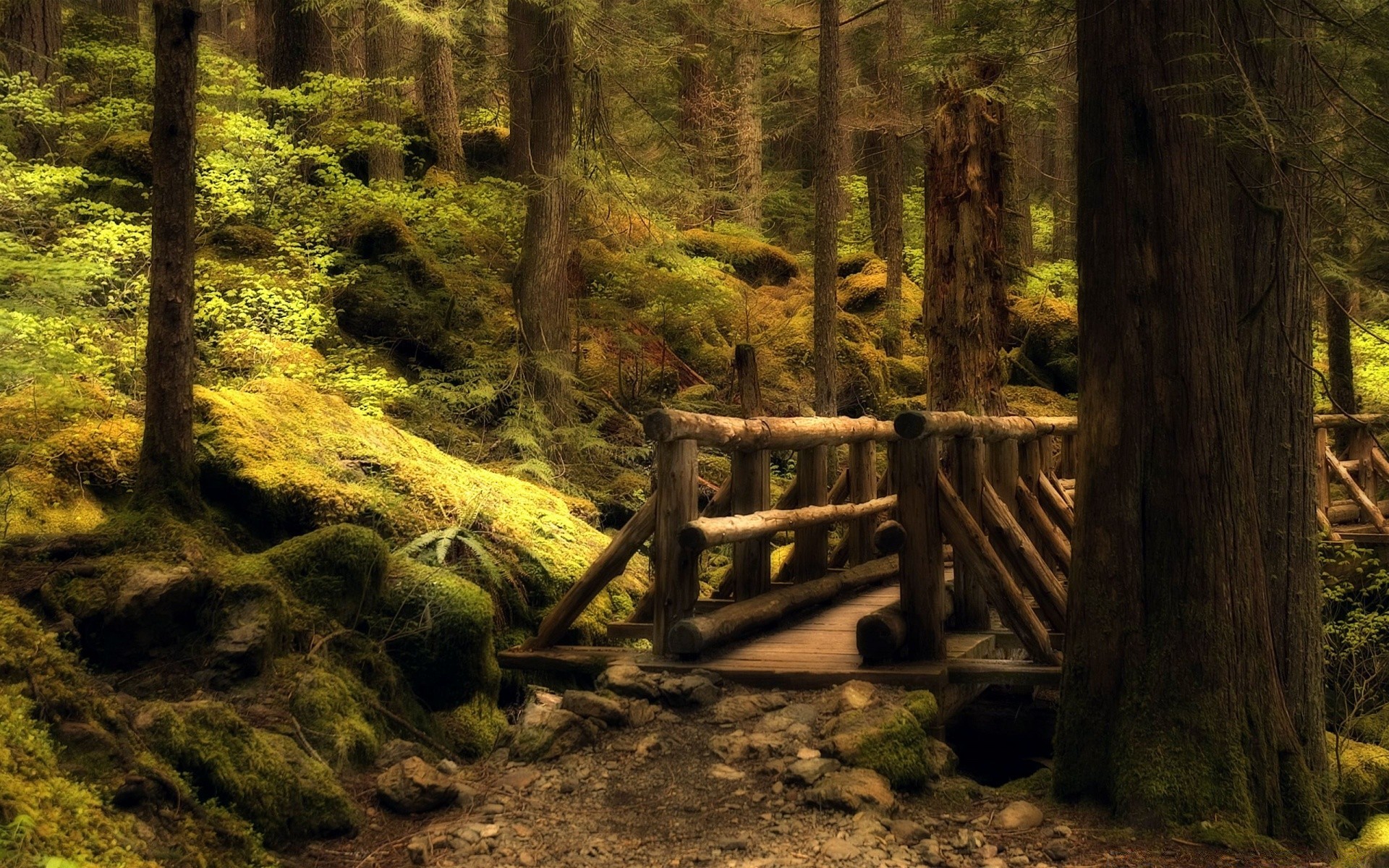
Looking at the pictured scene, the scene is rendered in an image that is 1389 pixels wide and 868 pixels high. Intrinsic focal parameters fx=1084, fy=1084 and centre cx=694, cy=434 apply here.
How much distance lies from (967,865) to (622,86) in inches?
446

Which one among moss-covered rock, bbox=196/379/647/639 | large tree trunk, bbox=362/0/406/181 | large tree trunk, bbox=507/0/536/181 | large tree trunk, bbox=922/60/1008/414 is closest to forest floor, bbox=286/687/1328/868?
moss-covered rock, bbox=196/379/647/639

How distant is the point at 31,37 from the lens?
40.9 feet

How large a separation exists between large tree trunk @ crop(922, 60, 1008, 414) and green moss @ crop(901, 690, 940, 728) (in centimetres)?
640

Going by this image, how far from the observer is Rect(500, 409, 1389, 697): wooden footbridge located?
640cm

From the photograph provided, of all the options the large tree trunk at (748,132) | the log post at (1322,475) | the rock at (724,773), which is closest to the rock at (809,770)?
the rock at (724,773)

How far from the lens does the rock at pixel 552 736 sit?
5500 millimetres

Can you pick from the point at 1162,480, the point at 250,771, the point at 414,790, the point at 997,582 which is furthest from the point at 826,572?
the point at 250,771

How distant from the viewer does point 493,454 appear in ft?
38.5

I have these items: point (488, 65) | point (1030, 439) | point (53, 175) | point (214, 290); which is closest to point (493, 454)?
point (214, 290)

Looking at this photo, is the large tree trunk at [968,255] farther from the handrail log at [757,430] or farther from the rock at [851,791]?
the rock at [851,791]

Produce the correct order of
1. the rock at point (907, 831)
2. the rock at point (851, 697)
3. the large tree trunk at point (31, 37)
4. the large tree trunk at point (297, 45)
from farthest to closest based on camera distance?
the large tree trunk at point (297, 45), the large tree trunk at point (31, 37), the rock at point (851, 697), the rock at point (907, 831)

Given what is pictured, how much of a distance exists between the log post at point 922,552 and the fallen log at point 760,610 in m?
1.13

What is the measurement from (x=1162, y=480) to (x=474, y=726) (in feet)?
13.7

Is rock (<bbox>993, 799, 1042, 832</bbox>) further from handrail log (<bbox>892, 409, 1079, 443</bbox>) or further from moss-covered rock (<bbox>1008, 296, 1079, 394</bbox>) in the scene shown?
moss-covered rock (<bbox>1008, 296, 1079, 394</bbox>)
